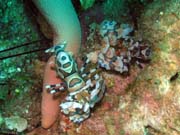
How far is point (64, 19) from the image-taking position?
11.2 feet

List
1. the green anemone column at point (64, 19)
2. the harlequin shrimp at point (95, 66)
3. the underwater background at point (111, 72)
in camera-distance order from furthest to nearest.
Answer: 1. the green anemone column at point (64, 19)
2. the harlequin shrimp at point (95, 66)
3. the underwater background at point (111, 72)

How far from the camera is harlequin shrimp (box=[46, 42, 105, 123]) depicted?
115 inches

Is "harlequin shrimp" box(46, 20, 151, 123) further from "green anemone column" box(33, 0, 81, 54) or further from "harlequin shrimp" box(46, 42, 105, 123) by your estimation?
"green anemone column" box(33, 0, 81, 54)

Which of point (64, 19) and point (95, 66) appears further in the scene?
point (64, 19)

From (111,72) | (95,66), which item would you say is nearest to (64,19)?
(95,66)

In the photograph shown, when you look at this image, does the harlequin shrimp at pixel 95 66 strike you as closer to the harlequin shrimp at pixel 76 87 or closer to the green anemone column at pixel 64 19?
the harlequin shrimp at pixel 76 87

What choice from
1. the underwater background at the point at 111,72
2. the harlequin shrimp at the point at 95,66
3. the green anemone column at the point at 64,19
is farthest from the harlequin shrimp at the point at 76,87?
the green anemone column at the point at 64,19

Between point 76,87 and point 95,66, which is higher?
point 95,66

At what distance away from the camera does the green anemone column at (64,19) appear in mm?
3393

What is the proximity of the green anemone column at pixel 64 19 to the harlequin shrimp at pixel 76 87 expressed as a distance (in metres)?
0.22

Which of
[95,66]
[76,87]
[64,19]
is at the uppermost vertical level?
[64,19]

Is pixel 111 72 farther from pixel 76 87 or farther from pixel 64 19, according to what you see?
pixel 64 19

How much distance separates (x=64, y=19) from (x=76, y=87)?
86 centimetres

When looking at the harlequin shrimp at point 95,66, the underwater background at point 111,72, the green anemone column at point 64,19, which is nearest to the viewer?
the underwater background at point 111,72
